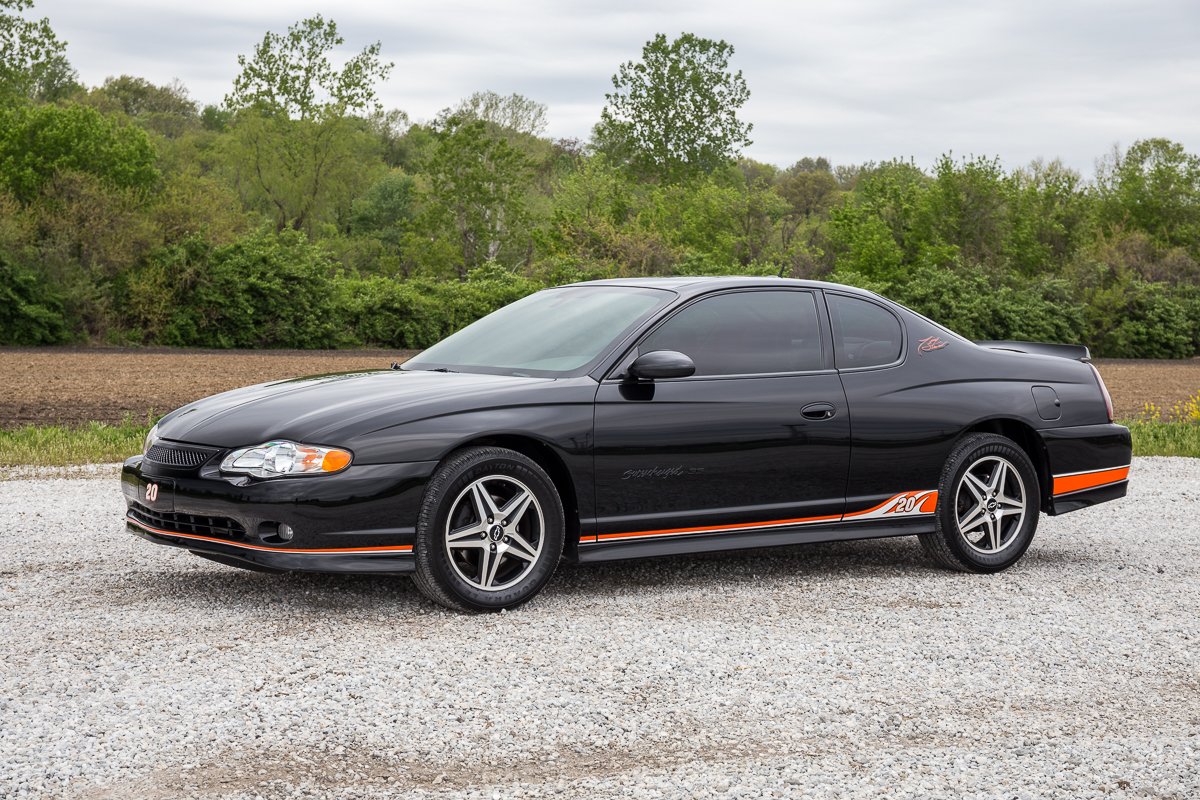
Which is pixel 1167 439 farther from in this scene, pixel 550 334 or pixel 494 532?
pixel 494 532

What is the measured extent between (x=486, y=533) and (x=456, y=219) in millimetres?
55283

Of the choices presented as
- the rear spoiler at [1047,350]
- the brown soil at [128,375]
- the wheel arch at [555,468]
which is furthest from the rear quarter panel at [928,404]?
the brown soil at [128,375]

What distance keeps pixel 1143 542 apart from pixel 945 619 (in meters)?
3.29

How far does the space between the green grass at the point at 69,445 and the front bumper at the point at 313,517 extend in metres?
6.80

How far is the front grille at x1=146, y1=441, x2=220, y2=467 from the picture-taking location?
6062 millimetres

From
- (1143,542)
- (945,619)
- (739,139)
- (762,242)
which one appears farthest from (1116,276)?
(945,619)

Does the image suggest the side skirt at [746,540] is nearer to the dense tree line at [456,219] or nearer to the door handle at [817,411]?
the door handle at [817,411]

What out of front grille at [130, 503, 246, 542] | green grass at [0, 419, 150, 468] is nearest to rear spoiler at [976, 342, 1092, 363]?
front grille at [130, 503, 246, 542]

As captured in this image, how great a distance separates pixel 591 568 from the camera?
24.8 ft

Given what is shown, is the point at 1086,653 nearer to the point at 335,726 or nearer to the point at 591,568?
the point at 591,568

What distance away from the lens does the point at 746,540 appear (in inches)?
271

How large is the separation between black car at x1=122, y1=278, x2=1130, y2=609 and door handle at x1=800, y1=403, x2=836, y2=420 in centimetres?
1

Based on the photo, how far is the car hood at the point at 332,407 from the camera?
597 cm
